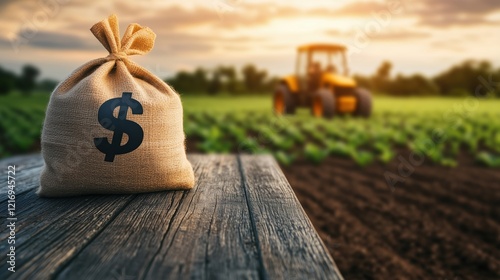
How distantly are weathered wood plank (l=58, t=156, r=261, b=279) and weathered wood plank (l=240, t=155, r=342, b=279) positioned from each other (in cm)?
3

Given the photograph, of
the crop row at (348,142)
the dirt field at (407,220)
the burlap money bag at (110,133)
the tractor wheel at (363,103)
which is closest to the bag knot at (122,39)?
the burlap money bag at (110,133)

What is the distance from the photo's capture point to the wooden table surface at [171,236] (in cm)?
102

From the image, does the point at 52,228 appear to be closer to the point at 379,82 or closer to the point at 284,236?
the point at 284,236

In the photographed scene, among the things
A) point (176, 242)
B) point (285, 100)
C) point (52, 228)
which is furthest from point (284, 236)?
point (285, 100)

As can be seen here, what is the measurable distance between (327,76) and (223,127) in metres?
3.54

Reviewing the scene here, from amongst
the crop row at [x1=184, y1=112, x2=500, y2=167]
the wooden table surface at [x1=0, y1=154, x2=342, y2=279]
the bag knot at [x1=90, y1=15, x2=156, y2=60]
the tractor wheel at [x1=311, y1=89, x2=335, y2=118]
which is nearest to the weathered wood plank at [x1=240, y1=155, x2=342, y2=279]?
the wooden table surface at [x1=0, y1=154, x2=342, y2=279]

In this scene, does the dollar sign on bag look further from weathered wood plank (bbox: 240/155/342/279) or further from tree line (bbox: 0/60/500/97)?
tree line (bbox: 0/60/500/97)

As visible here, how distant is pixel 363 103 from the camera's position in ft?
38.5

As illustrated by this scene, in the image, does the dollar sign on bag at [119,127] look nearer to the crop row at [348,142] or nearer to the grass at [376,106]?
the crop row at [348,142]

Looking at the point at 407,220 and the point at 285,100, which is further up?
the point at 285,100

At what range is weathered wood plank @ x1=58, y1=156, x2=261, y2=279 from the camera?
102cm

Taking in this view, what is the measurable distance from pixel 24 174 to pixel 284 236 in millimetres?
1461

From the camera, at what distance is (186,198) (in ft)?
5.38

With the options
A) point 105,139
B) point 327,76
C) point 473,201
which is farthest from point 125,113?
point 327,76
